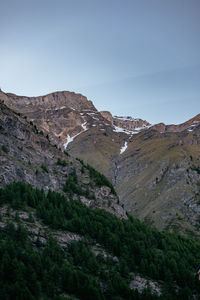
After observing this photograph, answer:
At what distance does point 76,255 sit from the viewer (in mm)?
91062

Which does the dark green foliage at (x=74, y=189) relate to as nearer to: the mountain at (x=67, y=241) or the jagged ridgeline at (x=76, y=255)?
the mountain at (x=67, y=241)

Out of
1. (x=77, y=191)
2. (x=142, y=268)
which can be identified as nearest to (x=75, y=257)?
(x=142, y=268)

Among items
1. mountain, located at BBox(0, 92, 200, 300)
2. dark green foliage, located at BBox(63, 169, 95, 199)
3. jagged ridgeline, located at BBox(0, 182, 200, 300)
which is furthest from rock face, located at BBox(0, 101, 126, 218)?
jagged ridgeline, located at BBox(0, 182, 200, 300)

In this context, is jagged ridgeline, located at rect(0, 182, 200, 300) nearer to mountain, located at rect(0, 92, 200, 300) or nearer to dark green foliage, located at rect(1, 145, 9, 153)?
mountain, located at rect(0, 92, 200, 300)

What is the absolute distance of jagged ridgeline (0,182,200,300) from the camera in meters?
74.0

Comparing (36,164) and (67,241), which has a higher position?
(36,164)

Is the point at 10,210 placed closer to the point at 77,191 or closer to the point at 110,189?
the point at 77,191

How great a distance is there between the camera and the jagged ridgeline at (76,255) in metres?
74.0

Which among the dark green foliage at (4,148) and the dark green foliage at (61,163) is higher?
the dark green foliage at (4,148)

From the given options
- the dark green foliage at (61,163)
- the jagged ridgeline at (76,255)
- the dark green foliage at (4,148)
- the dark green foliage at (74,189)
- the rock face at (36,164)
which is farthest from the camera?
the dark green foliage at (61,163)

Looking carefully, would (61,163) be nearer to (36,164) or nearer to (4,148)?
(36,164)

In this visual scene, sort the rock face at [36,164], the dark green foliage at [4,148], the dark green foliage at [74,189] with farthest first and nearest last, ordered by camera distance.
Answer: the dark green foliage at [74,189] → the dark green foliage at [4,148] → the rock face at [36,164]

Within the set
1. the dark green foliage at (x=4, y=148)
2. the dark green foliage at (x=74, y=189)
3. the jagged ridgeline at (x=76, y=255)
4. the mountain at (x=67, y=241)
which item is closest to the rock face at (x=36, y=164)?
the dark green foliage at (x=4, y=148)

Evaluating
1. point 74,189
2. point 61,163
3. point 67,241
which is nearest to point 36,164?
point 61,163
